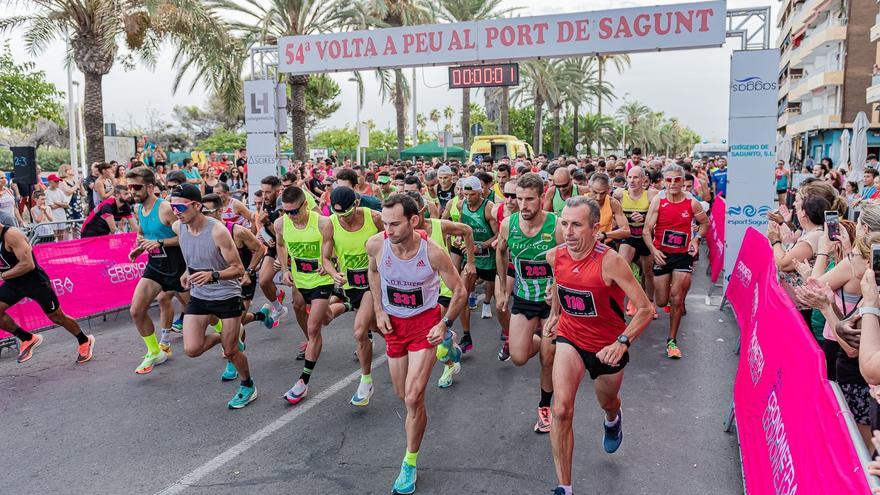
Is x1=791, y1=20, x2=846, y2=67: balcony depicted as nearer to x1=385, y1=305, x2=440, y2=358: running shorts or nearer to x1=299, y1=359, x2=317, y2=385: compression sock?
x1=299, y1=359, x2=317, y2=385: compression sock

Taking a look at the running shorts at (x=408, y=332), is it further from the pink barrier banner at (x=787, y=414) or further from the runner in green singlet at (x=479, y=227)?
the runner in green singlet at (x=479, y=227)

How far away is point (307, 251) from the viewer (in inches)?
253

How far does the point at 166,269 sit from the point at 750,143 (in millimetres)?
8310

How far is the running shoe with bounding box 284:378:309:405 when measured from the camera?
587cm

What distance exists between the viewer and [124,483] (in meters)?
4.46

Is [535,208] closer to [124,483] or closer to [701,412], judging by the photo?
[701,412]

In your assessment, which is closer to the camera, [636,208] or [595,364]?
[595,364]

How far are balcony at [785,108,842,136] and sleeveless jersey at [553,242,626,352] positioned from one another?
4972 cm

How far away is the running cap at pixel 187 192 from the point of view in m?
5.77

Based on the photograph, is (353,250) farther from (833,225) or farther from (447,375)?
(833,225)

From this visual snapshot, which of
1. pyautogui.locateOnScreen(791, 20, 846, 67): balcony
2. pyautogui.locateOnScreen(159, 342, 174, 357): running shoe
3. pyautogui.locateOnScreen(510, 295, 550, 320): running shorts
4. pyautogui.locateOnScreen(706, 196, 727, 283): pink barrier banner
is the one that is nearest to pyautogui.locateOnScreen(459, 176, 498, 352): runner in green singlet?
pyautogui.locateOnScreen(510, 295, 550, 320): running shorts

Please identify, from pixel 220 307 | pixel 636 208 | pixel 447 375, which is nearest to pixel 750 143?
pixel 636 208

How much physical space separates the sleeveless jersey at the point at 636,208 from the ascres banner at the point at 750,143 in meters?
1.98

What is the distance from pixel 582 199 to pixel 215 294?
3.46 metres
